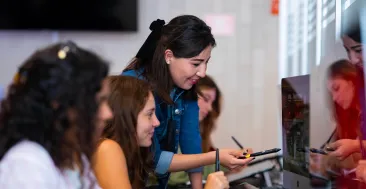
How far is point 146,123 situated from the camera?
1.40 m

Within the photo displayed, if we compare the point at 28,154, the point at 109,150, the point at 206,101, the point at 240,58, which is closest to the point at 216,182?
the point at 109,150

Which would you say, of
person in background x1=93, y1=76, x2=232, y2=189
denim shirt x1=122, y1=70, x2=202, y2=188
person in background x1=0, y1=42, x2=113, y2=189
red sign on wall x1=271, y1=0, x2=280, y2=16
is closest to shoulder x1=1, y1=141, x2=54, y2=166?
person in background x1=0, y1=42, x2=113, y2=189

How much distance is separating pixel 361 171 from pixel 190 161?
0.59 m

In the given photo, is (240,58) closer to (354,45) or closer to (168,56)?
(168,56)

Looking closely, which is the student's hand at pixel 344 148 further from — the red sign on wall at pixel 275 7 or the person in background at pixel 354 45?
the red sign on wall at pixel 275 7

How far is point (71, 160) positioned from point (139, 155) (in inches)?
16.1

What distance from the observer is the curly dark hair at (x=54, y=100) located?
0.93 meters

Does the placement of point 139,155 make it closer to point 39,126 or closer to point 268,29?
point 39,126

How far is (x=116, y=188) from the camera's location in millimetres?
1237

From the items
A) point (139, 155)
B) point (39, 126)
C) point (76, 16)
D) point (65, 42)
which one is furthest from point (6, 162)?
point (76, 16)

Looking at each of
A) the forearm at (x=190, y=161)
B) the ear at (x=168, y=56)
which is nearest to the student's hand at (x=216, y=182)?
the forearm at (x=190, y=161)

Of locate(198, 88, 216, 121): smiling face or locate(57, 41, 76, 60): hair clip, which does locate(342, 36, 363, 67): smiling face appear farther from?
locate(198, 88, 216, 121): smiling face

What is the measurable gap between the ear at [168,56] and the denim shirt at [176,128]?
0.30ft

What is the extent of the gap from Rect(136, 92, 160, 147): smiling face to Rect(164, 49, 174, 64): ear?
19cm
